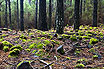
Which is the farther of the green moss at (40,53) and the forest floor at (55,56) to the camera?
the green moss at (40,53)

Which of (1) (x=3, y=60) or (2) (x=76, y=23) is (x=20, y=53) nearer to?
(1) (x=3, y=60)

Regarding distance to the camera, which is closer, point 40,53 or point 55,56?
point 55,56

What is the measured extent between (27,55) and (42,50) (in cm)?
56

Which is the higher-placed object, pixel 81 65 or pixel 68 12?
pixel 68 12

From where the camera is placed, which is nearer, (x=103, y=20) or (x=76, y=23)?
(x=76, y=23)

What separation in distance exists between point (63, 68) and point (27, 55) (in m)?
1.36

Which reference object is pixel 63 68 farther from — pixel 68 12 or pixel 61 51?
pixel 68 12

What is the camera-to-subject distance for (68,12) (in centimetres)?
2491

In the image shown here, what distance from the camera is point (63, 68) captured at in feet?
9.99

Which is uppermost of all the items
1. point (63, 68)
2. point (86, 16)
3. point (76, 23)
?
point (86, 16)

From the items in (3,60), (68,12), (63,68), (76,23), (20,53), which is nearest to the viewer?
(63,68)

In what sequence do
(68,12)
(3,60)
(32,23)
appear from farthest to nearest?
1. (32,23)
2. (68,12)
3. (3,60)

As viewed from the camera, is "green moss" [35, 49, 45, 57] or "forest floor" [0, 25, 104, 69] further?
"green moss" [35, 49, 45, 57]

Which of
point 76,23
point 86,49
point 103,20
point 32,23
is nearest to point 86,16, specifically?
point 103,20
